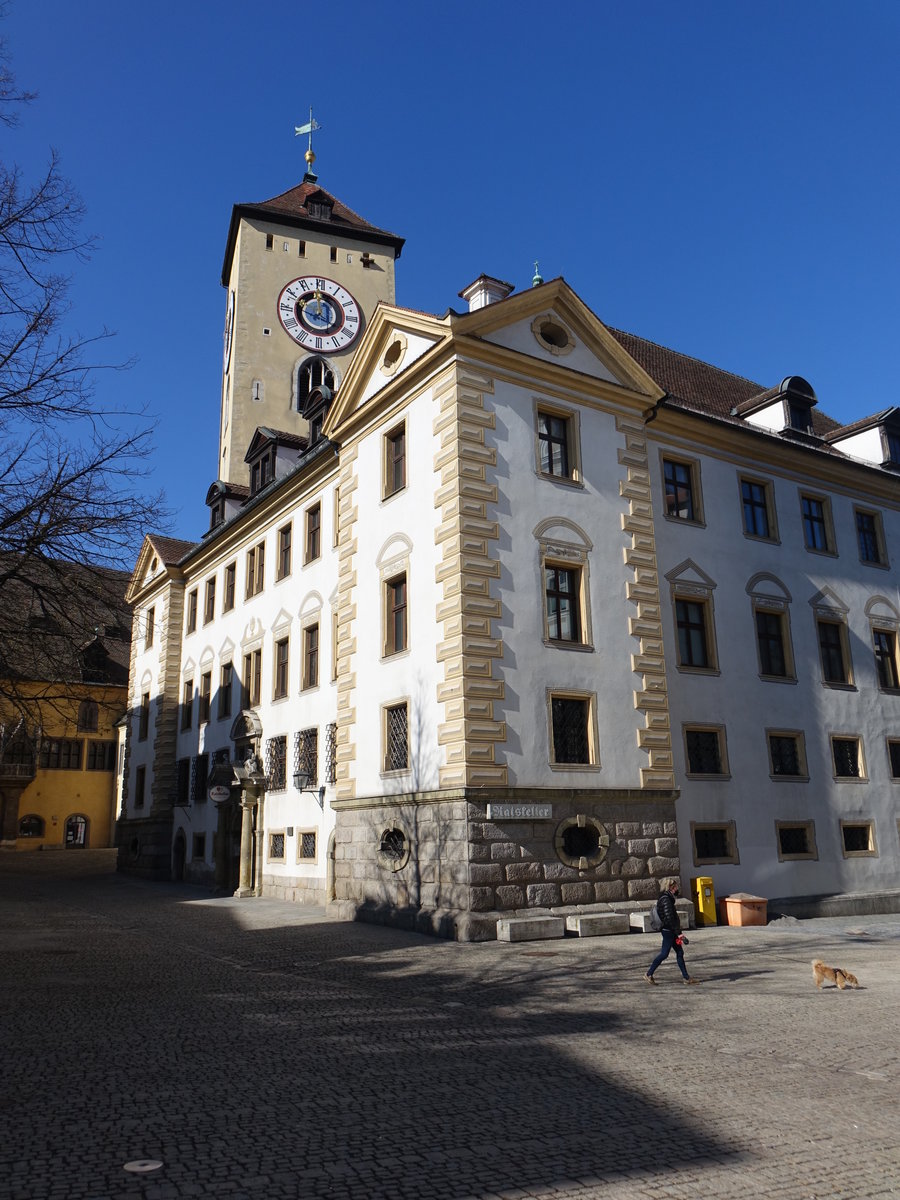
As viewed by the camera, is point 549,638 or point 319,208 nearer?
point 549,638

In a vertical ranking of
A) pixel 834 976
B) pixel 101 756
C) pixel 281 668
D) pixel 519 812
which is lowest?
pixel 834 976

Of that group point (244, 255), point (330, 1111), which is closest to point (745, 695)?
point (330, 1111)

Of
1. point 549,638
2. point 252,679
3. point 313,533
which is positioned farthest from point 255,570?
point 549,638

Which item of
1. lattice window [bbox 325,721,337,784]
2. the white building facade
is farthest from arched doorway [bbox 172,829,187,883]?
lattice window [bbox 325,721,337,784]

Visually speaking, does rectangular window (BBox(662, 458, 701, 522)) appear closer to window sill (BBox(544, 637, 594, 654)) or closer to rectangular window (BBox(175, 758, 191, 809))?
window sill (BBox(544, 637, 594, 654))

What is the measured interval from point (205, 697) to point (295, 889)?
32.7 ft

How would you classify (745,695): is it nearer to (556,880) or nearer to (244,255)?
(556,880)

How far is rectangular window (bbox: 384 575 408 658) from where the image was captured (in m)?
19.9

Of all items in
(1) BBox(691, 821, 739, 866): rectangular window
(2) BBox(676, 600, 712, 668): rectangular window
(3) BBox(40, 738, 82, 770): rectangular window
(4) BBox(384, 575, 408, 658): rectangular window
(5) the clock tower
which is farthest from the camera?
(3) BBox(40, 738, 82, 770): rectangular window

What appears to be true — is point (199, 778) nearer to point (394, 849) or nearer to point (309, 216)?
point (394, 849)

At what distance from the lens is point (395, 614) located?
20281 mm

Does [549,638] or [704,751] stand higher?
[549,638]

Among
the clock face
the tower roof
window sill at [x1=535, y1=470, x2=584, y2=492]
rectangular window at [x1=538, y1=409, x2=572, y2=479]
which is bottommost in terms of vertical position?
window sill at [x1=535, y1=470, x2=584, y2=492]

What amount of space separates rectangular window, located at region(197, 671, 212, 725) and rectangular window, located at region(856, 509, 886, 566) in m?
20.7
